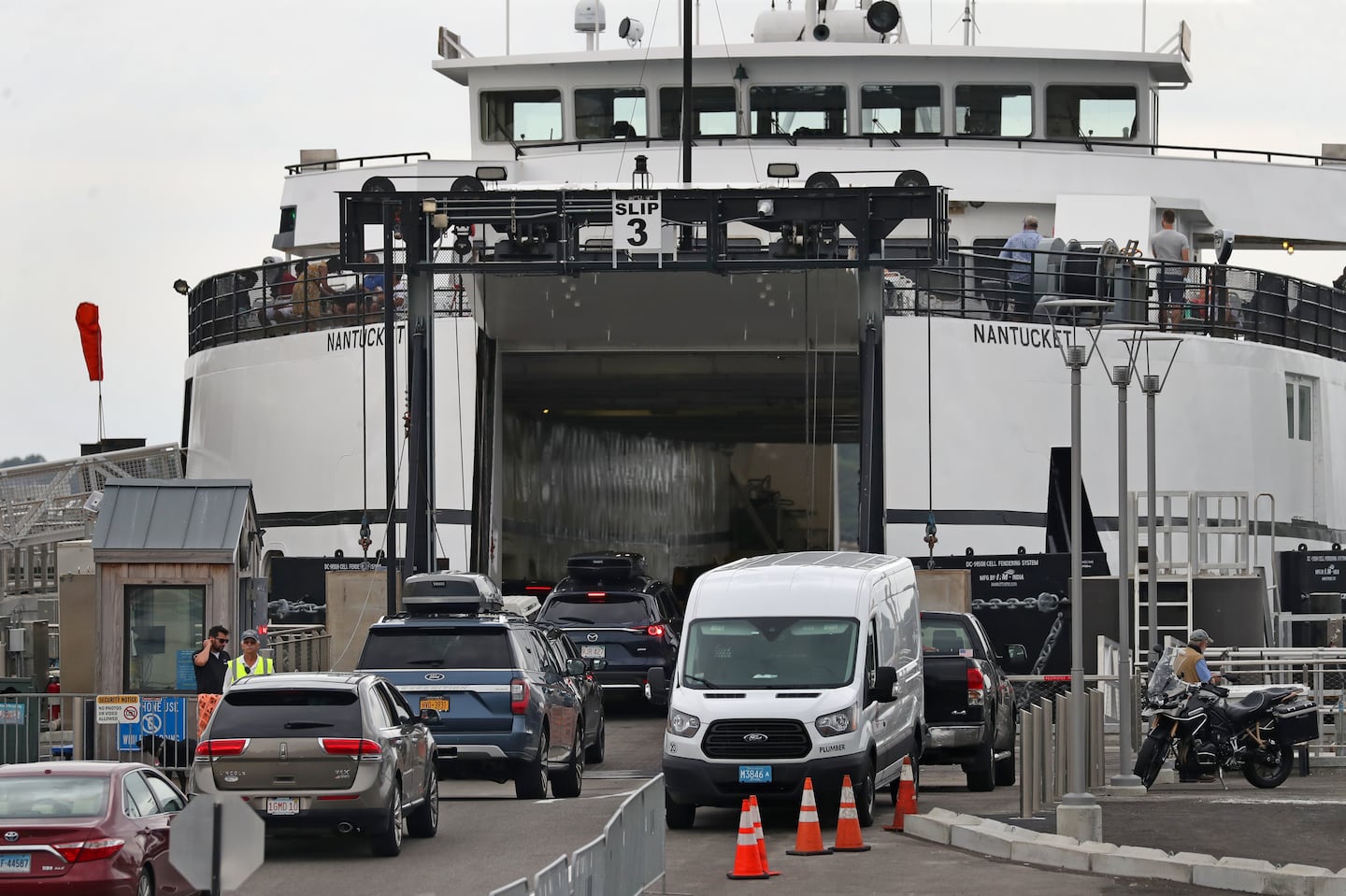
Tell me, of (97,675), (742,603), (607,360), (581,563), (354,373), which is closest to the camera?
(742,603)

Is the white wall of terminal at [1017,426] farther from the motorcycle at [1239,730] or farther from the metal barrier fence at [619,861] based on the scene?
the metal barrier fence at [619,861]

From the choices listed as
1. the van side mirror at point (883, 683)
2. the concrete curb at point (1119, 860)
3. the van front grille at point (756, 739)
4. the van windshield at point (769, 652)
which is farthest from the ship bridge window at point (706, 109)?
the concrete curb at point (1119, 860)

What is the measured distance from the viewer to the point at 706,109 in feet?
124

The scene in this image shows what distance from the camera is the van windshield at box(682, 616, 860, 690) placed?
17.5 m

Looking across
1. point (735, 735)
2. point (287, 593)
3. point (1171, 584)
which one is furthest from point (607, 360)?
point (735, 735)

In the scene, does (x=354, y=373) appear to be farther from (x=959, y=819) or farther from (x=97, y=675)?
(x=959, y=819)

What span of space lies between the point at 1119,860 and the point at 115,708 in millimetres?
8957

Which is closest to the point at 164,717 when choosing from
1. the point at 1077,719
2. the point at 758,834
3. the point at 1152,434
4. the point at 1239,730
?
the point at 758,834

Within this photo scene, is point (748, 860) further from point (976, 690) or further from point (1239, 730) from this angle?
point (1239, 730)

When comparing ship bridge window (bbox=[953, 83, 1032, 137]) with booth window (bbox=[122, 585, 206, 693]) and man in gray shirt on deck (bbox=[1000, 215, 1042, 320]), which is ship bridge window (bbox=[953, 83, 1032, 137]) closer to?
man in gray shirt on deck (bbox=[1000, 215, 1042, 320])

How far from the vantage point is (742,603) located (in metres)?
18.2

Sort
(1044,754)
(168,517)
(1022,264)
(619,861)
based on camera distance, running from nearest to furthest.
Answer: (619,861) → (1044,754) → (168,517) → (1022,264)

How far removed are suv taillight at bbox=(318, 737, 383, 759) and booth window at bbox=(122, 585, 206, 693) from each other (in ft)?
21.2

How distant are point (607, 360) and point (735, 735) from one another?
64.6 ft
